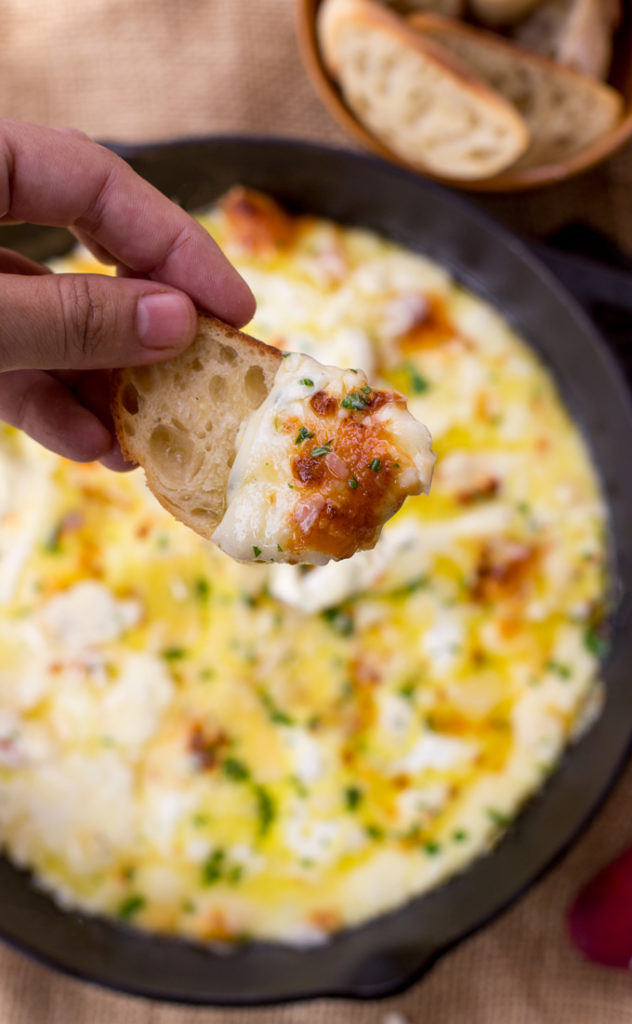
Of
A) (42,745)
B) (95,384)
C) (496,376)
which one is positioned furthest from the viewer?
(496,376)

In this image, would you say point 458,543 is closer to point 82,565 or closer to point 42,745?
point 82,565

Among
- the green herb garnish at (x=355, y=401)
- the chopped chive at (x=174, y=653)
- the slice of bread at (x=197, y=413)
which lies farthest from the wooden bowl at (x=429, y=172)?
the chopped chive at (x=174, y=653)

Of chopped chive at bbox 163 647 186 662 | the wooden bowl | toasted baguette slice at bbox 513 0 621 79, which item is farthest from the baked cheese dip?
toasted baguette slice at bbox 513 0 621 79

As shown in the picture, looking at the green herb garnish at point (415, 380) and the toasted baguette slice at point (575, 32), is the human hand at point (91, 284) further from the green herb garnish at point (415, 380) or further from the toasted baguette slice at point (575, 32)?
the toasted baguette slice at point (575, 32)

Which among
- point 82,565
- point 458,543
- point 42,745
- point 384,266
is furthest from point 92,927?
point 384,266

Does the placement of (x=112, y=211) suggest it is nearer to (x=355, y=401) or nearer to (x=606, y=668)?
(x=355, y=401)

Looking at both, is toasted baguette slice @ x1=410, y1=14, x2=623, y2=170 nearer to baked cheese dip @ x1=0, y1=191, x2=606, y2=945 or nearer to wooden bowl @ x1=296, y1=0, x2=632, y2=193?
wooden bowl @ x1=296, y1=0, x2=632, y2=193
